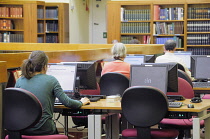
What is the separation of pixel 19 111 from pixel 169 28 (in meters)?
9.06

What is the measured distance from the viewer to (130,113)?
4551 millimetres

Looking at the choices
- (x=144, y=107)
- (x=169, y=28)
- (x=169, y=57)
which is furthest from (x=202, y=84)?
(x=169, y=28)

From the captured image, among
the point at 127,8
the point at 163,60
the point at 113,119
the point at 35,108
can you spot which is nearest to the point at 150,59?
the point at 163,60

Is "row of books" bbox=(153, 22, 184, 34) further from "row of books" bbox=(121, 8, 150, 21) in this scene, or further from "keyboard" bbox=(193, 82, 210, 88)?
"keyboard" bbox=(193, 82, 210, 88)

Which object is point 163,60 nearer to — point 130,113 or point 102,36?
point 130,113

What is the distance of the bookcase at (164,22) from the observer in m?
12.7

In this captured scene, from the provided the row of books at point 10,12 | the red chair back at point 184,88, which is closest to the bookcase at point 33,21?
the row of books at point 10,12

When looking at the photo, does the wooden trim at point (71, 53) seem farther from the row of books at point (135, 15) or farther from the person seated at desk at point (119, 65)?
the row of books at point (135, 15)

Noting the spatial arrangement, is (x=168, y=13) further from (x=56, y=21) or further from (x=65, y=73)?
(x=65, y=73)

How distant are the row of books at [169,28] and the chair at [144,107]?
8.48m

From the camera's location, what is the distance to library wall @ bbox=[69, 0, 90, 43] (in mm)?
14742

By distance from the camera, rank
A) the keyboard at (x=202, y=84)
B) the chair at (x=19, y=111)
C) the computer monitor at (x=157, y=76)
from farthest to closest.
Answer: the keyboard at (x=202, y=84) < the computer monitor at (x=157, y=76) < the chair at (x=19, y=111)

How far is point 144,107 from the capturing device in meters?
4.52

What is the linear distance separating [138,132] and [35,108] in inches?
37.7
